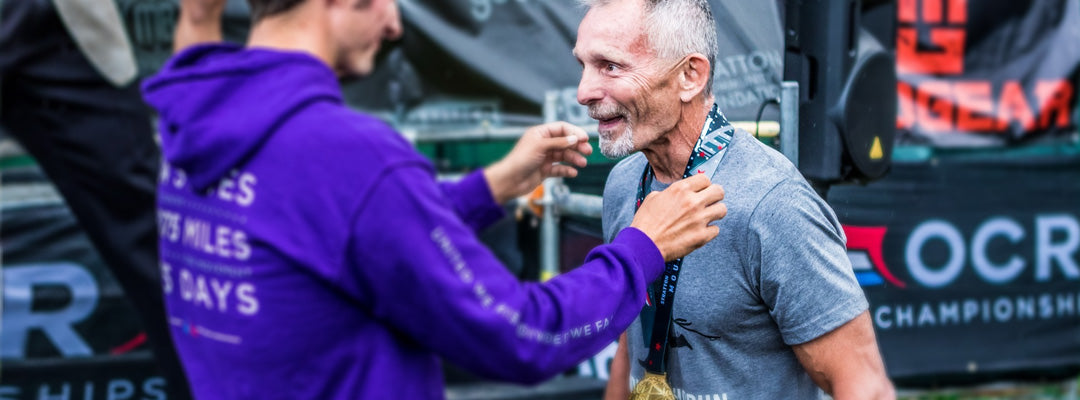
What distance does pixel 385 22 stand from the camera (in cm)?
155

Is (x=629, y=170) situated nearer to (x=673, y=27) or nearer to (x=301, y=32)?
(x=673, y=27)

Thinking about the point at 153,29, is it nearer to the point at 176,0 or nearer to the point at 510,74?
the point at 176,0

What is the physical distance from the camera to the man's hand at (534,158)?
6.24 ft

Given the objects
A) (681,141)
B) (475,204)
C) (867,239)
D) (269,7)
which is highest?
(269,7)

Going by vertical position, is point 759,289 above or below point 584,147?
below

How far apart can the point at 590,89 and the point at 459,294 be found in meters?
0.82

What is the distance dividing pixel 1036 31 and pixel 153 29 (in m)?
Answer: 4.59

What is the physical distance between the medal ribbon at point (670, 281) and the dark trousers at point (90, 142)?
8.16 ft

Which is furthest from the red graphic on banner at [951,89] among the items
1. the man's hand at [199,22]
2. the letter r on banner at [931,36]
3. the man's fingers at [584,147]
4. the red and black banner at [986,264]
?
the man's fingers at [584,147]

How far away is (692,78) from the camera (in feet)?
6.98

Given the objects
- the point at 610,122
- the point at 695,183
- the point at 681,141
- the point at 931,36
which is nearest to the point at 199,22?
the point at 610,122

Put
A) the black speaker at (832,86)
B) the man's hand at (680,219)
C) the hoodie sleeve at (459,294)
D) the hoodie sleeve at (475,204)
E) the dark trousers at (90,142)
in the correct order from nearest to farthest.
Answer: the hoodie sleeve at (459,294)
the man's hand at (680,219)
the hoodie sleeve at (475,204)
the black speaker at (832,86)
the dark trousers at (90,142)

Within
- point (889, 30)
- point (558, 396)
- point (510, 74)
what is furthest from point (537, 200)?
point (889, 30)

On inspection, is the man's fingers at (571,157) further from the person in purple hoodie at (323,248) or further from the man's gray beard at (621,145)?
the person in purple hoodie at (323,248)
